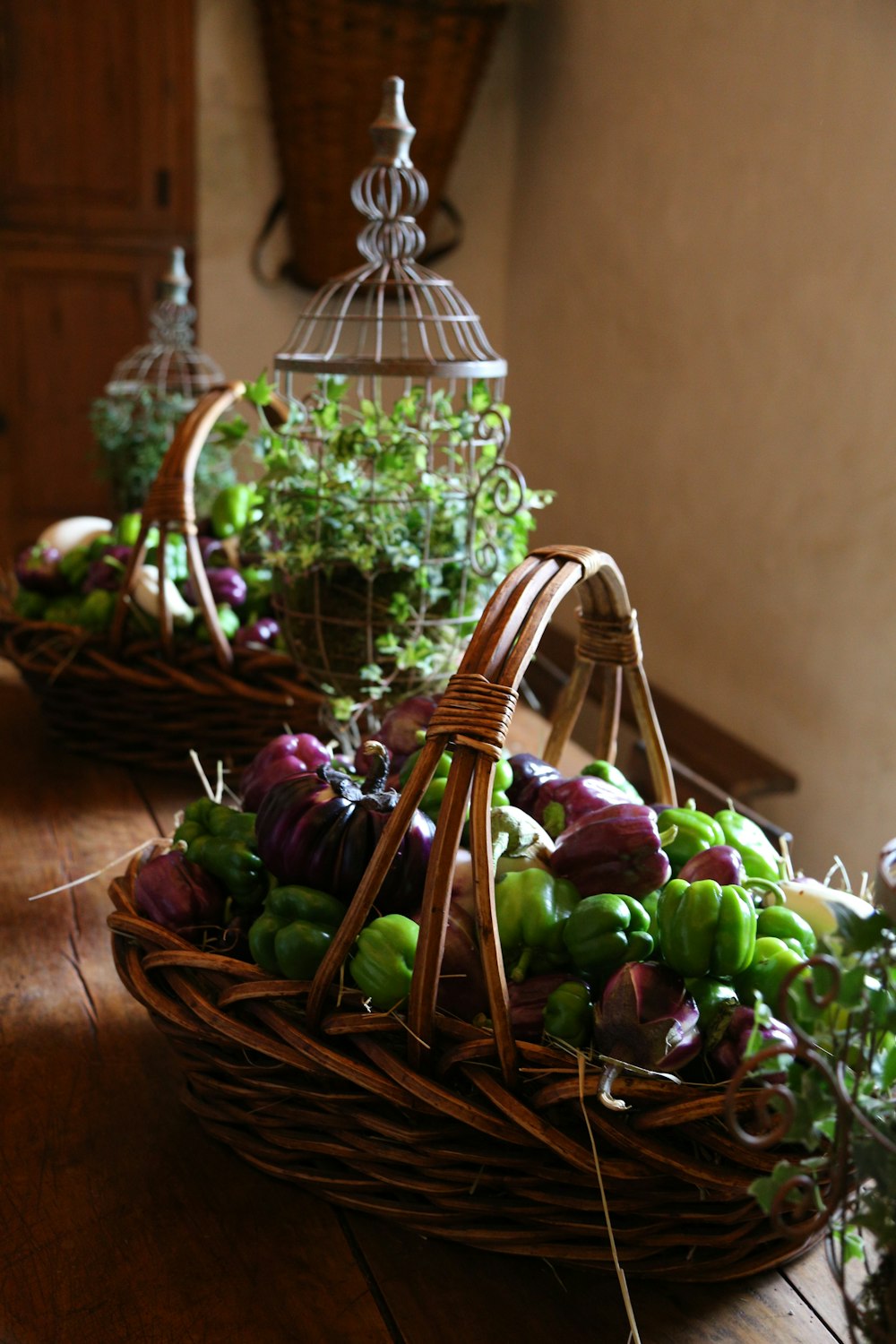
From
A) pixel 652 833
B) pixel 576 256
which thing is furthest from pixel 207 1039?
pixel 576 256

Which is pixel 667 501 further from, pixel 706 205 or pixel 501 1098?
pixel 501 1098

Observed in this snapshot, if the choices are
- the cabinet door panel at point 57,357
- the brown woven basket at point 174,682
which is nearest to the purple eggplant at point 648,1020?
the brown woven basket at point 174,682

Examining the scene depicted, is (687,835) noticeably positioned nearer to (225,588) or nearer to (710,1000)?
(710,1000)

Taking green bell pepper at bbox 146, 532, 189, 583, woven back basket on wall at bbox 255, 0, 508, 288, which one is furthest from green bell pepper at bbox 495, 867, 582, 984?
woven back basket on wall at bbox 255, 0, 508, 288

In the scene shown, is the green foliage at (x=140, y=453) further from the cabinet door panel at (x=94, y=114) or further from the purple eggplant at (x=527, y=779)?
the purple eggplant at (x=527, y=779)

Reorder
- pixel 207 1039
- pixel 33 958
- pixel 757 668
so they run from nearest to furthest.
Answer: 1. pixel 207 1039
2. pixel 33 958
3. pixel 757 668

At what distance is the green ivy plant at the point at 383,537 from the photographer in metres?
1.11

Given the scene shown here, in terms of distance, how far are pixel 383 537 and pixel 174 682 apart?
307 mm

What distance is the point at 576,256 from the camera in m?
2.84

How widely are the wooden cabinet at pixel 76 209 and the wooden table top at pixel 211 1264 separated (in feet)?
8.21

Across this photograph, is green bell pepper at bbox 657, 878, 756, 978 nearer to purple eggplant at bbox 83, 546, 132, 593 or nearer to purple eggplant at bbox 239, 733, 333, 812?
purple eggplant at bbox 239, 733, 333, 812

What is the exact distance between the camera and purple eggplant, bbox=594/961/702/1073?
57 cm

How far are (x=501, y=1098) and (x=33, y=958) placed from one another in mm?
483

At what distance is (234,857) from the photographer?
2.39ft
